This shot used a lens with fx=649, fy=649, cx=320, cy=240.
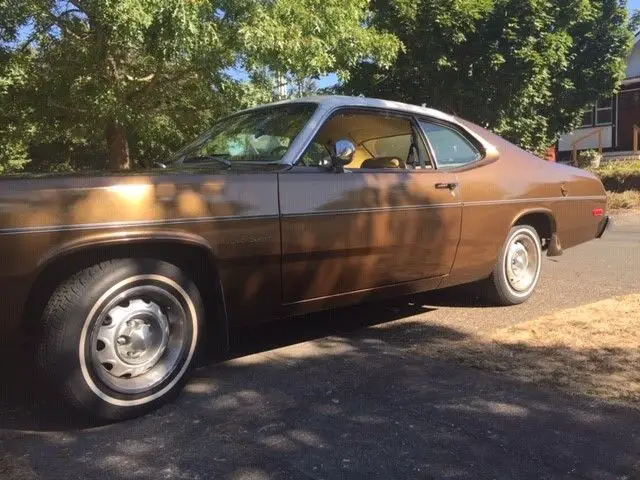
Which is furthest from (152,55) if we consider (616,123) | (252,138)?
(616,123)

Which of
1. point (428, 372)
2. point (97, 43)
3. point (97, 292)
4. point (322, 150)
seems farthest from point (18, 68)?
point (428, 372)

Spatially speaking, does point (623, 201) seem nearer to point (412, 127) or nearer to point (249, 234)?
point (412, 127)

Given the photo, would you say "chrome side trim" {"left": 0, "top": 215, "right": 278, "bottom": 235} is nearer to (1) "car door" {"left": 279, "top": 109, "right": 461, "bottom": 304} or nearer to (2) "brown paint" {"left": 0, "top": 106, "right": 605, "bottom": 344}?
(2) "brown paint" {"left": 0, "top": 106, "right": 605, "bottom": 344}

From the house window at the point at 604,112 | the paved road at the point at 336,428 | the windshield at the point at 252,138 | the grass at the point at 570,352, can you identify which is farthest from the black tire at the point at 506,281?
the house window at the point at 604,112

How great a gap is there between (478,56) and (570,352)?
9510 millimetres

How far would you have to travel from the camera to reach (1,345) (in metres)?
2.87

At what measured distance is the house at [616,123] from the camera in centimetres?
2520

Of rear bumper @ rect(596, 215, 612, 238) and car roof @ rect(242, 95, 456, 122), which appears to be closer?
car roof @ rect(242, 95, 456, 122)

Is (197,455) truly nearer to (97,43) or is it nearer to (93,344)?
(93,344)

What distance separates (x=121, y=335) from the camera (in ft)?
10.4

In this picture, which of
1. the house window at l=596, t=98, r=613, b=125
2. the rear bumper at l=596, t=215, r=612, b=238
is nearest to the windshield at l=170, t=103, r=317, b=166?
the rear bumper at l=596, t=215, r=612, b=238

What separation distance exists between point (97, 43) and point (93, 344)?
221 inches

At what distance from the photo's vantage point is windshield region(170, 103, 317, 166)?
4.07 m

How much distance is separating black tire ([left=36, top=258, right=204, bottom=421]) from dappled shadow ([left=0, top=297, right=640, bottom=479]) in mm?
147
